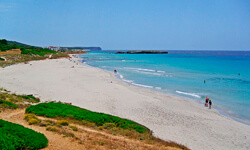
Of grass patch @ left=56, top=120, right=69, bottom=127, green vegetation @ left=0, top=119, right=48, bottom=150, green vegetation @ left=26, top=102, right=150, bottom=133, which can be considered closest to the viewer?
green vegetation @ left=0, top=119, right=48, bottom=150

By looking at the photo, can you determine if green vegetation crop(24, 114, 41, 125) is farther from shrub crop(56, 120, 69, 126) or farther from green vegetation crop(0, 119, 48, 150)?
green vegetation crop(0, 119, 48, 150)

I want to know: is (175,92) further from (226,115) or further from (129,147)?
(129,147)

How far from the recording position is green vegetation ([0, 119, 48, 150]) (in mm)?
6305

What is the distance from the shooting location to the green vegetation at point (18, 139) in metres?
6.30

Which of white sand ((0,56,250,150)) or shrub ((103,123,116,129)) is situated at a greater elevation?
shrub ((103,123,116,129))

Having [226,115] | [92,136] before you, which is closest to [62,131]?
[92,136]

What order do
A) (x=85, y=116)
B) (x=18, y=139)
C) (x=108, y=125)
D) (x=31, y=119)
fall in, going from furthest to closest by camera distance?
(x=85, y=116)
(x=108, y=125)
(x=31, y=119)
(x=18, y=139)

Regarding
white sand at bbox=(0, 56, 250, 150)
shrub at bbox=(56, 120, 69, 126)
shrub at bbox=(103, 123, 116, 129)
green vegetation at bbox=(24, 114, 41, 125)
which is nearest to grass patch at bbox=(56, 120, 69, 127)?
shrub at bbox=(56, 120, 69, 126)

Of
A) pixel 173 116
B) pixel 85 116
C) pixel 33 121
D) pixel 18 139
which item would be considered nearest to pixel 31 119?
pixel 33 121

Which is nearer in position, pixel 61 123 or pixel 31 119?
pixel 31 119

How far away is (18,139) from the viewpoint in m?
6.72

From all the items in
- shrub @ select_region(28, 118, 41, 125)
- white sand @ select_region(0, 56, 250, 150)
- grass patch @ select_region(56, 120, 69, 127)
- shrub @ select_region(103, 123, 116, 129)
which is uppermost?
shrub @ select_region(28, 118, 41, 125)

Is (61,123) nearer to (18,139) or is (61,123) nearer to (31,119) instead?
(31,119)

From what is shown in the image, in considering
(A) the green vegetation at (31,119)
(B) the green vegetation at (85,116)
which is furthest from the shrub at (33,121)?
(B) the green vegetation at (85,116)
